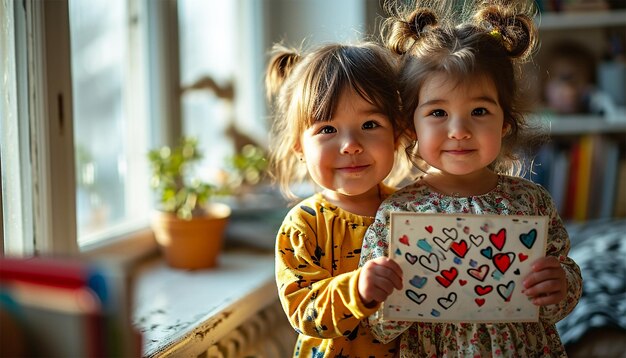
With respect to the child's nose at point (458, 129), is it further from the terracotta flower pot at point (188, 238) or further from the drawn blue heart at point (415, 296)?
the terracotta flower pot at point (188, 238)

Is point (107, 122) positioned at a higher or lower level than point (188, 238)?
higher

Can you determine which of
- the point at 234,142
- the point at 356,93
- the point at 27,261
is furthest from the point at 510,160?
the point at 234,142

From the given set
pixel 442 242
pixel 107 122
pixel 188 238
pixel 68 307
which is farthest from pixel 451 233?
pixel 107 122

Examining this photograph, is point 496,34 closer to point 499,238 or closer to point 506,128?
point 506,128

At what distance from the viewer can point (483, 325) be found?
913 millimetres

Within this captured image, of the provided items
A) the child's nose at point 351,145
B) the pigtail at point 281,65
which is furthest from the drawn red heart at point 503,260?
the pigtail at point 281,65

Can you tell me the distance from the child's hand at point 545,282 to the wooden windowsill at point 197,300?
1.76ft

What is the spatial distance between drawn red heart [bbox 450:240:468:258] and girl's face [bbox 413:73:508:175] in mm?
111

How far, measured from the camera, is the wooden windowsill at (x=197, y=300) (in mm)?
1127

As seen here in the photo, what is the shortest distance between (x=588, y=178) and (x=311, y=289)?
68.4 inches

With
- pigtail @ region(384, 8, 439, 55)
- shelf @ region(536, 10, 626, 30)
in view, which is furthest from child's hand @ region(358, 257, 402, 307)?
shelf @ region(536, 10, 626, 30)

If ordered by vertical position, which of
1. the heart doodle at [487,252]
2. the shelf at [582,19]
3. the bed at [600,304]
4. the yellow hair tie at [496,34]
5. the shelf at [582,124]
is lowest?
the bed at [600,304]

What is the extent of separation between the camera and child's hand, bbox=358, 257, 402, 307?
2.73ft

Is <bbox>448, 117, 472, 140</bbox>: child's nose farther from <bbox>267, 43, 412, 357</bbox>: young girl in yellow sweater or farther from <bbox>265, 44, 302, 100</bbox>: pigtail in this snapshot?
<bbox>265, 44, 302, 100</bbox>: pigtail
